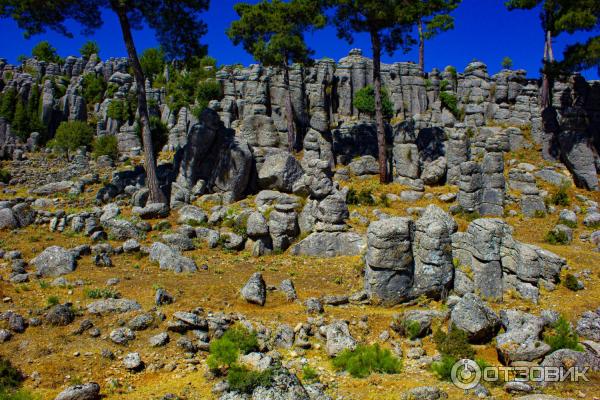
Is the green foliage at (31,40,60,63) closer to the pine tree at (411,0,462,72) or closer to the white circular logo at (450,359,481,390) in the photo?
the pine tree at (411,0,462,72)

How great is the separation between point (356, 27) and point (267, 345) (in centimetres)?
2249

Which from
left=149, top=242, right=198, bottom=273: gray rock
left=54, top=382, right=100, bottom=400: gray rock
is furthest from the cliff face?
left=54, top=382, right=100, bottom=400: gray rock

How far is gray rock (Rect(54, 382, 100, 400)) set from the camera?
873cm

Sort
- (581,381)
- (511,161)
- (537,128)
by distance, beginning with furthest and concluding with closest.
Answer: (537,128), (511,161), (581,381)

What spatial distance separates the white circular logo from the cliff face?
A: 44.7ft

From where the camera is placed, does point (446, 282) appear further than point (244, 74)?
No

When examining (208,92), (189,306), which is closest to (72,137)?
(208,92)

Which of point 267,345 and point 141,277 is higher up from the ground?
point 141,277

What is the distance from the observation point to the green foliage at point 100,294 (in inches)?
519

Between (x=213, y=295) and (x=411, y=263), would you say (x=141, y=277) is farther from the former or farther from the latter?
(x=411, y=263)

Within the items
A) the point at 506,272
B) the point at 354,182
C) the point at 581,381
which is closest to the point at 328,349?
the point at 581,381

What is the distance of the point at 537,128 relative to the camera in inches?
1332

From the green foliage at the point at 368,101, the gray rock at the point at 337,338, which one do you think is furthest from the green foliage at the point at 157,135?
the gray rock at the point at 337,338

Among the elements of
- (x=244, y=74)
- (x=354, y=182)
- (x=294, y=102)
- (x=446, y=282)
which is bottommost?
(x=446, y=282)
